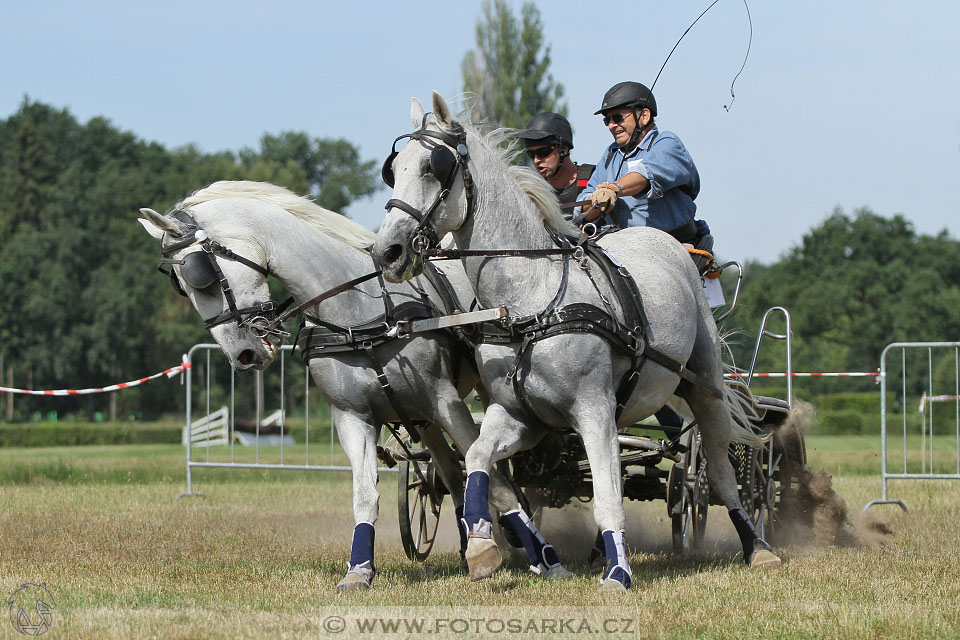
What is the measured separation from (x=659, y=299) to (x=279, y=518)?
213 inches

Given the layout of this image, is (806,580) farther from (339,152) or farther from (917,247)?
(339,152)

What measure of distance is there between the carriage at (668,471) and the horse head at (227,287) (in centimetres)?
111

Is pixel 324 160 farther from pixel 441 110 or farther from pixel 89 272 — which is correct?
pixel 441 110

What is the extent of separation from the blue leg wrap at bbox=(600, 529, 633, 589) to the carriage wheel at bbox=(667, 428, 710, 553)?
174 cm

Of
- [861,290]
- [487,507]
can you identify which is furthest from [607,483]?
[861,290]

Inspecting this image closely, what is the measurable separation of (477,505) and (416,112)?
6.39 ft

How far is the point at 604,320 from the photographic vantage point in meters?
5.43

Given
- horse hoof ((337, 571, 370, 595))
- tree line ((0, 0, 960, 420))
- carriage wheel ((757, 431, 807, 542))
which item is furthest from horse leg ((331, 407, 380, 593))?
tree line ((0, 0, 960, 420))

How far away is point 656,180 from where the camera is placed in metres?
6.36

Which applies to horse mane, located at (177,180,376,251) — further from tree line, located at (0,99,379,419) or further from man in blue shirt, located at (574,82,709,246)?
tree line, located at (0,99,379,419)

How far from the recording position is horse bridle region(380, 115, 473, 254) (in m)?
5.14

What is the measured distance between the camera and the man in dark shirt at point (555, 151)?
7.48m

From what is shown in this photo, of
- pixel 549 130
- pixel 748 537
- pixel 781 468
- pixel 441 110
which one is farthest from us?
pixel 781 468

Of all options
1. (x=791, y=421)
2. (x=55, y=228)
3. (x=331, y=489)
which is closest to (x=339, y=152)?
(x=55, y=228)
